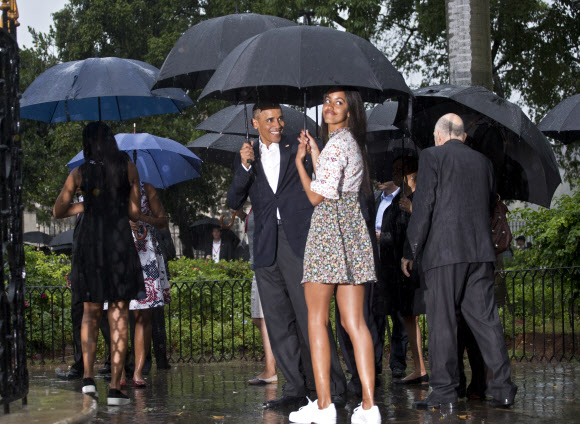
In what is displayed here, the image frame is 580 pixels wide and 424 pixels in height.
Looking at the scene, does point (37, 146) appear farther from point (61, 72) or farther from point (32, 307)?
point (61, 72)

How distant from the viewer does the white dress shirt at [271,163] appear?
6516 mm

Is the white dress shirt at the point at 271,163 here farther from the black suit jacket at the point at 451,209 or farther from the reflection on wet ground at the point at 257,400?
the reflection on wet ground at the point at 257,400

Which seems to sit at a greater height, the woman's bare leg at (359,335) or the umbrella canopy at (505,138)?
the umbrella canopy at (505,138)

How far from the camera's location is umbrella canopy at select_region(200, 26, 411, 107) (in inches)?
236

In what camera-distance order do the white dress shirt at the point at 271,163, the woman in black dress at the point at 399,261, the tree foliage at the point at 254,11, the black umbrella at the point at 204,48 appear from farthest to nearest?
the tree foliage at the point at 254,11 → the black umbrella at the point at 204,48 → the woman in black dress at the point at 399,261 → the white dress shirt at the point at 271,163

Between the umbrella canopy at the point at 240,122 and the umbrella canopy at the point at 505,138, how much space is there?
4.47ft

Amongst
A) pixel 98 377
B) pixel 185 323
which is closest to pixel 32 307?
pixel 185 323

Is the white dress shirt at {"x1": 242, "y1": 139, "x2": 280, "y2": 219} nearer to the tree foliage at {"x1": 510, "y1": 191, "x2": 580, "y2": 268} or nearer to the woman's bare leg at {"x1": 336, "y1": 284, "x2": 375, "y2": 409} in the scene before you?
the woman's bare leg at {"x1": 336, "y1": 284, "x2": 375, "y2": 409}

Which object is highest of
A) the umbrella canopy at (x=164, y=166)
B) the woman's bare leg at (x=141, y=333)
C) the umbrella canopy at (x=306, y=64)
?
the umbrella canopy at (x=306, y=64)

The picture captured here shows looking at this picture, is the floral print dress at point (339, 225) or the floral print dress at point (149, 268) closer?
the floral print dress at point (339, 225)

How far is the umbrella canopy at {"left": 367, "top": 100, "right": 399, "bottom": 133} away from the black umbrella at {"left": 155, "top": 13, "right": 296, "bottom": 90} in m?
1.29

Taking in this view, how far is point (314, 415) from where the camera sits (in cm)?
583

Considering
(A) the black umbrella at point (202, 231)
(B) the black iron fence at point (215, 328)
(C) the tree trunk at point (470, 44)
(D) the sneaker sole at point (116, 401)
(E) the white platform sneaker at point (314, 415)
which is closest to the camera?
(E) the white platform sneaker at point (314, 415)

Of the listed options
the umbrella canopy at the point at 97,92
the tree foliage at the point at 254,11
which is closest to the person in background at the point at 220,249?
the tree foliage at the point at 254,11
